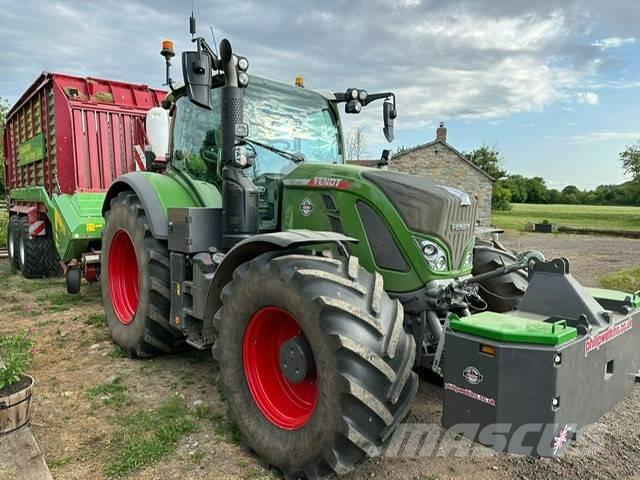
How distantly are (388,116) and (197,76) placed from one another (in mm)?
2243

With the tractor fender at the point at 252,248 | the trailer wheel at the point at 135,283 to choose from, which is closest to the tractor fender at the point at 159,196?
the trailer wheel at the point at 135,283

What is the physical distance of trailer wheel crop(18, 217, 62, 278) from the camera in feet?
28.5

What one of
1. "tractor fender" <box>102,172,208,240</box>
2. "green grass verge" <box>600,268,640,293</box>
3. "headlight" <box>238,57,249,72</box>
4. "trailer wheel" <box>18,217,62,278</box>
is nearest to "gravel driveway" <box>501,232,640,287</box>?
"green grass verge" <box>600,268,640,293</box>

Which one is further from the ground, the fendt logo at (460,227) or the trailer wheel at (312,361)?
the fendt logo at (460,227)

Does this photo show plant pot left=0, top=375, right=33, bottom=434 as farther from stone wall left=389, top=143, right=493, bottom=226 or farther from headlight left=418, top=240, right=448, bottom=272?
stone wall left=389, top=143, right=493, bottom=226

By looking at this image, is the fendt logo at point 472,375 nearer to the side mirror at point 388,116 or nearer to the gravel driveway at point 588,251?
the side mirror at point 388,116

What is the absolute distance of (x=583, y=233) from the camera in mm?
23359

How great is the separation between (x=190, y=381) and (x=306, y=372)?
179cm

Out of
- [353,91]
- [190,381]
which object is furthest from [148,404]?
[353,91]

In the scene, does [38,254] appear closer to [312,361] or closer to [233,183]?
[233,183]

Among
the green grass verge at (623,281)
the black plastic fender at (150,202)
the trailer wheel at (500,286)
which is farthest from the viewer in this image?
the green grass verge at (623,281)

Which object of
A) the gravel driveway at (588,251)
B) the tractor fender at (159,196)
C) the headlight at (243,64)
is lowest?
the gravel driveway at (588,251)

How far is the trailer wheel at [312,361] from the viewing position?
8.61ft

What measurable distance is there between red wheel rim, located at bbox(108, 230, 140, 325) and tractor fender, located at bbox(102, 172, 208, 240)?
703 mm
